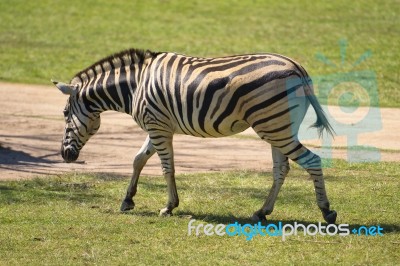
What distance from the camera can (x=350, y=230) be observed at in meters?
9.55

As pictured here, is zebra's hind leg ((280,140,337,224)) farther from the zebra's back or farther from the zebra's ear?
the zebra's ear

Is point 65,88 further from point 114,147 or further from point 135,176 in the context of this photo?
point 114,147

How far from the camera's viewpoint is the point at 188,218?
10.3 meters

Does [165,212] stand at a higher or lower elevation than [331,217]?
lower

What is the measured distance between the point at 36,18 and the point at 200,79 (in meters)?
19.5

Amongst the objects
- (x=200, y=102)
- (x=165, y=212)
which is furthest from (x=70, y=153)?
(x=200, y=102)

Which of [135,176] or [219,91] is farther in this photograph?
[135,176]

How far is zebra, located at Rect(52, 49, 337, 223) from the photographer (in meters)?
9.65

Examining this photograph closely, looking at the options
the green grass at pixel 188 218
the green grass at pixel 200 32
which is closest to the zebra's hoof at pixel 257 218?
the green grass at pixel 188 218

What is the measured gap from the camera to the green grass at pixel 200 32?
23.0 meters

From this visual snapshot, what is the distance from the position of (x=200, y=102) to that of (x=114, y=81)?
1.38 metres

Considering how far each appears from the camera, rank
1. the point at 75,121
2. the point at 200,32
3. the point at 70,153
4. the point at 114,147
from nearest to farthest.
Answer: the point at 75,121
the point at 70,153
the point at 114,147
the point at 200,32

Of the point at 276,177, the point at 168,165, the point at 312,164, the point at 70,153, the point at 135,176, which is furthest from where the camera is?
the point at 70,153

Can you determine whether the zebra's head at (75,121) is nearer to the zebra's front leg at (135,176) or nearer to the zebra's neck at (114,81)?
the zebra's neck at (114,81)
